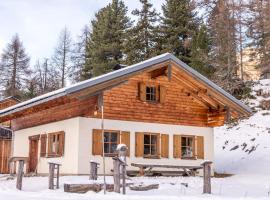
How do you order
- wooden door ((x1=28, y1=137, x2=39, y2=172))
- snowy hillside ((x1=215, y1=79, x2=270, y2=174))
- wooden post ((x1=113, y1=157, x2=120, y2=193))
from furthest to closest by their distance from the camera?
1. snowy hillside ((x1=215, y1=79, x2=270, y2=174))
2. wooden door ((x1=28, y1=137, x2=39, y2=172))
3. wooden post ((x1=113, y1=157, x2=120, y2=193))

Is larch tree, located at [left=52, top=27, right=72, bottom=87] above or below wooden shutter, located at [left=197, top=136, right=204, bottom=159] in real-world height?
above

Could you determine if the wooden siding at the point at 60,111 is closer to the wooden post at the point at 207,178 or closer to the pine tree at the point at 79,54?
the wooden post at the point at 207,178

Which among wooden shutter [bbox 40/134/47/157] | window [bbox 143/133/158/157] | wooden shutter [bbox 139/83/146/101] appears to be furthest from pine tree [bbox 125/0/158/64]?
wooden shutter [bbox 40/134/47/157]

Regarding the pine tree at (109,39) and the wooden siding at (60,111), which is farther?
the pine tree at (109,39)

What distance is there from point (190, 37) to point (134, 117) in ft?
63.8

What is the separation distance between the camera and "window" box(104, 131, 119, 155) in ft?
65.2

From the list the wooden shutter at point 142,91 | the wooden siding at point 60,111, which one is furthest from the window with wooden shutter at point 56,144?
the wooden shutter at point 142,91

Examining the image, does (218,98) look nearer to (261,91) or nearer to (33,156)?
(33,156)

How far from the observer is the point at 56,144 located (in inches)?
822

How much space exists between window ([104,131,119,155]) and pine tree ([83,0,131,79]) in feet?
72.2

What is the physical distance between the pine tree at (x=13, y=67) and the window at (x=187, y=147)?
33.1 meters

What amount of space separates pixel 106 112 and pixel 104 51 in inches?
934

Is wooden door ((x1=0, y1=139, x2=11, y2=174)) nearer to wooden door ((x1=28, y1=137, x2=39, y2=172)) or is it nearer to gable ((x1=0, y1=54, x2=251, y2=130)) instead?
gable ((x1=0, y1=54, x2=251, y2=130))

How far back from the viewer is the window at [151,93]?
70.1ft
